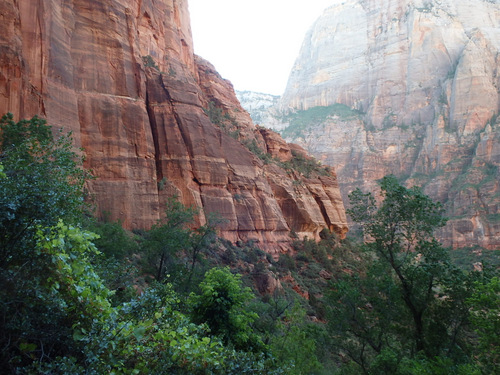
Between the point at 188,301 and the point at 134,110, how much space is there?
799 inches

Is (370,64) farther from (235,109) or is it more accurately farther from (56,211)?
→ (56,211)

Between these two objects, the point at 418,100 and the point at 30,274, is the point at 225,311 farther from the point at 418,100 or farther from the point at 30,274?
the point at 418,100

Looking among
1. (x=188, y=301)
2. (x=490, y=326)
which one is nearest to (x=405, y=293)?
(x=490, y=326)

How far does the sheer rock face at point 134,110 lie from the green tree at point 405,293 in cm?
1485

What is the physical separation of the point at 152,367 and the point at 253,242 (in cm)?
2843

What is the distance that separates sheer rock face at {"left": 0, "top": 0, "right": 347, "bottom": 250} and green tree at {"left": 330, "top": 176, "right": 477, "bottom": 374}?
14.9m

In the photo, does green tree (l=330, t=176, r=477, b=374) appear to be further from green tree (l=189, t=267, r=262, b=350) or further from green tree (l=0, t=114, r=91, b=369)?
green tree (l=0, t=114, r=91, b=369)

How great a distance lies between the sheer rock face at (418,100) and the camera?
83500 mm

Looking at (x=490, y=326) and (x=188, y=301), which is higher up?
(x=188, y=301)

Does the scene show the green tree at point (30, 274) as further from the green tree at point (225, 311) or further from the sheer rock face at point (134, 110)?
the sheer rock face at point (134, 110)

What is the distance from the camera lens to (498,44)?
10444 centimetres

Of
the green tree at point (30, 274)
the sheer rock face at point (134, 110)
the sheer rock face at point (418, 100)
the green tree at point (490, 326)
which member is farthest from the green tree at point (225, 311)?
the sheer rock face at point (418, 100)

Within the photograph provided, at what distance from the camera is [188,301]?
33.3ft

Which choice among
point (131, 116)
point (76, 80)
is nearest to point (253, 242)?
point (131, 116)
